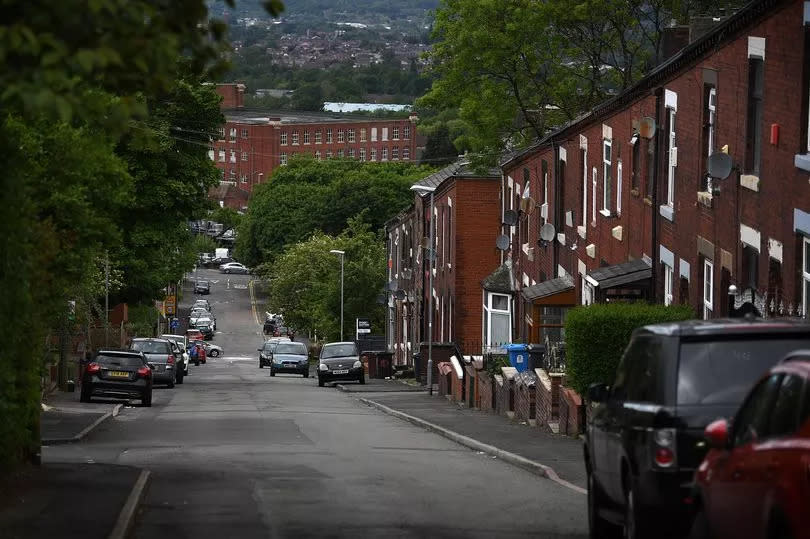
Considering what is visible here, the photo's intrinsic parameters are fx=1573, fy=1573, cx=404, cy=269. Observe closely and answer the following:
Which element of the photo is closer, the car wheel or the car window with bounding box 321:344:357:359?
the car wheel

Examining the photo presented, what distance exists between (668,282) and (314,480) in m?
10.7

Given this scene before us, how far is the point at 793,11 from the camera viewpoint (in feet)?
62.1

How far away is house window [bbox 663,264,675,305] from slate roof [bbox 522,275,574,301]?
911 centimetres

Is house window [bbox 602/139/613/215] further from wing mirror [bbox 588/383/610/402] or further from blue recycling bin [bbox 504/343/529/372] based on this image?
wing mirror [bbox 588/383/610/402]

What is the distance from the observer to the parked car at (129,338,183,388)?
48.8m

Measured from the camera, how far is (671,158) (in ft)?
89.2

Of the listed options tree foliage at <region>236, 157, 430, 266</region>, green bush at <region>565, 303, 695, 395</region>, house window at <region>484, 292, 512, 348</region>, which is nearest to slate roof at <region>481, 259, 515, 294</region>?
house window at <region>484, 292, 512, 348</region>

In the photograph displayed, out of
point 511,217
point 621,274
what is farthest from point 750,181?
point 511,217

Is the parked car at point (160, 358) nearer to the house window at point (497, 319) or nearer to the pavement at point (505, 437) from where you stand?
the house window at point (497, 319)

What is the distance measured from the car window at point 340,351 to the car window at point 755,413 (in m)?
45.7

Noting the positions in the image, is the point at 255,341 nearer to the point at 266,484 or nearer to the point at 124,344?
the point at 124,344

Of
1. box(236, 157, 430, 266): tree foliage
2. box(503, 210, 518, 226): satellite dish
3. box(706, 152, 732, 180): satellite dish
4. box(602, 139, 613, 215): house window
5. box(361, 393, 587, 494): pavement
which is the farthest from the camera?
box(236, 157, 430, 266): tree foliage

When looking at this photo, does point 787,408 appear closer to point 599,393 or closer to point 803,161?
point 599,393

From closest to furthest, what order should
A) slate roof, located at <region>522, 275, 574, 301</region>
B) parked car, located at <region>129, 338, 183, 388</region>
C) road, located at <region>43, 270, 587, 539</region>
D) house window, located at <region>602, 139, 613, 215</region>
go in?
1. road, located at <region>43, 270, 587, 539</region>
2. house window, located at <region>602, 139, 613, 215</region>
3. slate roof, located at <region>522, 275, 574, 301</region>
4. parked car, located at <region>129, 338, 183, 388</region>
